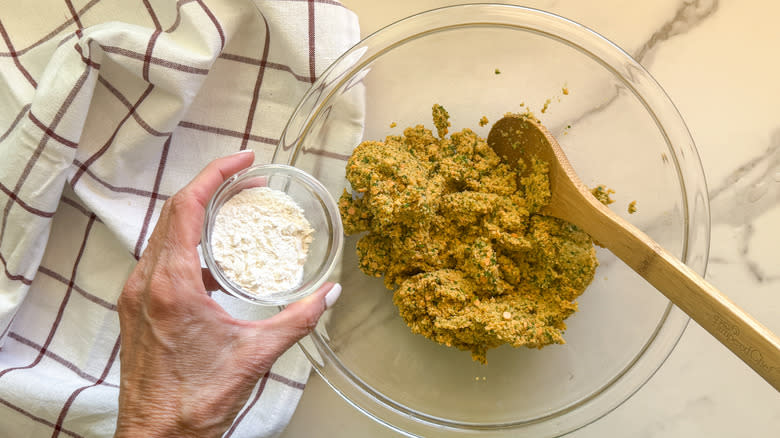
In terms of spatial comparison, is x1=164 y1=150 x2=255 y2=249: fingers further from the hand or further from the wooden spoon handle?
the wooden spoon handle

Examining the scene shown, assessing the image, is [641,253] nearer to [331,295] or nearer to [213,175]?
[331,295]

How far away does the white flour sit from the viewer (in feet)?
4.15

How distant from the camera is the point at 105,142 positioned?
5.02 ft

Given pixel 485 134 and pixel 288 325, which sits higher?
pixel 485 134

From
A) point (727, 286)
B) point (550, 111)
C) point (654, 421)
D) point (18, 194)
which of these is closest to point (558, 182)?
point (550, 111)

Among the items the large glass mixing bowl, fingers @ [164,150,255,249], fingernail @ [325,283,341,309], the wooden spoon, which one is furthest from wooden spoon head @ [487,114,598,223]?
fingers @ [164,150,255,249]

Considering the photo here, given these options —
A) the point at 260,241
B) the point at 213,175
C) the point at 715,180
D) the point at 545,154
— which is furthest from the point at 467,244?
the point at 715,180

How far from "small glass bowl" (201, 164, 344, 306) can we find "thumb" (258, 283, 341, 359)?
5cm

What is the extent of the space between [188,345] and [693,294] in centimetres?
109

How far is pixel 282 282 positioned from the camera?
1296mm

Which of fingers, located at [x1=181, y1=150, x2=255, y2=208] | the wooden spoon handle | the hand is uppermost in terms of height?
the wooden spoon handle

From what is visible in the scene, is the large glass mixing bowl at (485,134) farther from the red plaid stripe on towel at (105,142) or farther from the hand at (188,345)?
the hand at (188,345)

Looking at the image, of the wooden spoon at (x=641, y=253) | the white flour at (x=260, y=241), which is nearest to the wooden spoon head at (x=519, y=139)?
the wooden spoon at (x=641, y=253)

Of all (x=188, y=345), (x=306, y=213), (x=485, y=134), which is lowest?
(x=188, y=345)
